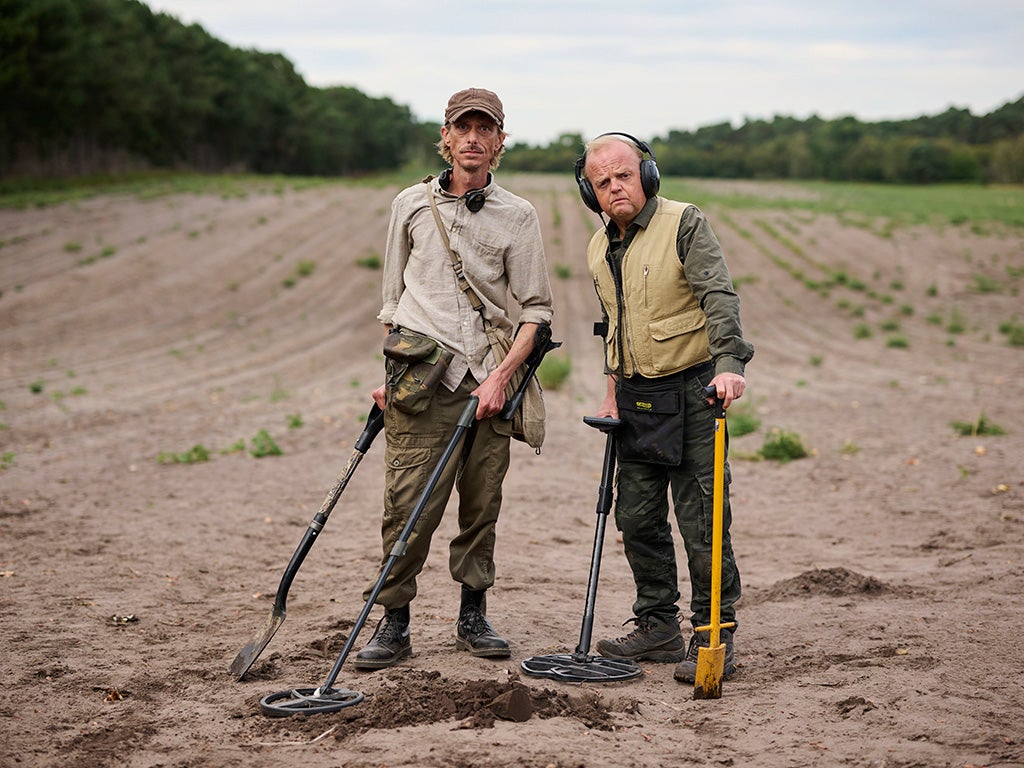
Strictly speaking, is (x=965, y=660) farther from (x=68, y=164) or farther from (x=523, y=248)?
(x=68, y=164)

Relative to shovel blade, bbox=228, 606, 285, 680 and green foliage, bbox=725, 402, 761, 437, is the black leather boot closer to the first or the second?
shovel blade, bbox=228, 606, 285, 680

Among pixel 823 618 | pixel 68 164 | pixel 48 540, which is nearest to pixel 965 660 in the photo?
pixel 823 618

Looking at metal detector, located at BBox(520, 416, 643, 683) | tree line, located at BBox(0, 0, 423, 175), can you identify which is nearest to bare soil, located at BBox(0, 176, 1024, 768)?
metal detector, located at BBox(520, 416, 643, 683)

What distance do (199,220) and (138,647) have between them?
95.6 feet

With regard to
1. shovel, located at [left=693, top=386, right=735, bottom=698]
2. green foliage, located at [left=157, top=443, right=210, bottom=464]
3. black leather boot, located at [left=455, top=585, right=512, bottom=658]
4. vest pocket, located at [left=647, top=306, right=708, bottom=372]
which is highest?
vest pocket, located at [left=647, top=306, right=708, bottom=372]

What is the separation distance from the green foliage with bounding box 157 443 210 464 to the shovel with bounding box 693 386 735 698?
23.5ft

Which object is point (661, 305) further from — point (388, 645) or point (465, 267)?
point (388, 645)

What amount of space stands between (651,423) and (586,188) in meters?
1.15

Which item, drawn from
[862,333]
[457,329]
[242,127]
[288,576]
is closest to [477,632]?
[288,576]

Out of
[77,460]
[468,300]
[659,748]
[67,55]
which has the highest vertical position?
[67,55]

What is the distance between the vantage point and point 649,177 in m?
4.92

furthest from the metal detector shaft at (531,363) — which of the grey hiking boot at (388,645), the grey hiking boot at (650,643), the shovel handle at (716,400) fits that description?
the grey hiking boot at (650,643)

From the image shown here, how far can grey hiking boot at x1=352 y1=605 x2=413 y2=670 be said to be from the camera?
499 centimetres

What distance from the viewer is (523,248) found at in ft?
16.6
